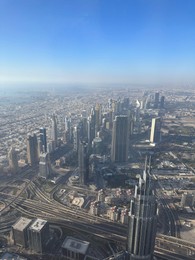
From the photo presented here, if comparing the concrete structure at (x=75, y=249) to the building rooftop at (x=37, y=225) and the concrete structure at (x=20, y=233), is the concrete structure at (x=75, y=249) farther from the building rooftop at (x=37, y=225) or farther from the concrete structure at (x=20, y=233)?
the concrete structure at (x=20, y=233)

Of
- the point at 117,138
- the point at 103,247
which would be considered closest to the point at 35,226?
the point at 103,247

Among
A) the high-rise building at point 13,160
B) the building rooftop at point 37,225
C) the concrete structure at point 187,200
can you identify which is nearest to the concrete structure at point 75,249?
the building rooftop at point 37,225

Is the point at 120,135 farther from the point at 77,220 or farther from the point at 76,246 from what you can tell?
the point at 76,246

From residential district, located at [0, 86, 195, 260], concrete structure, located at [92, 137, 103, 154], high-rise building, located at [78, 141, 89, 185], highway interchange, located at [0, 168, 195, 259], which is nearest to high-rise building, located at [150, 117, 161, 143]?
residential district, located at [0, 86, 195, 260]

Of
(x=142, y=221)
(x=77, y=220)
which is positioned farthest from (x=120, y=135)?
(x=142, y=221)

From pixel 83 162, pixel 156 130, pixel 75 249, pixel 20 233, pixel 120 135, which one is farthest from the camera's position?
pixel 156 130

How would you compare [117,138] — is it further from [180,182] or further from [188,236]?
[188,236]

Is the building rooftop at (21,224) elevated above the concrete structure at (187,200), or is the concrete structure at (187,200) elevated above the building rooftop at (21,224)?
the building rooftop at (21,224)
